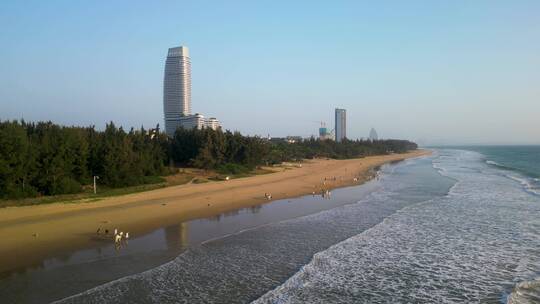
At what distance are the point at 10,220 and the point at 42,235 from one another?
3438mm

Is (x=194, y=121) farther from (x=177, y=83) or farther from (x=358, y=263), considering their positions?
(x=358, y=263)

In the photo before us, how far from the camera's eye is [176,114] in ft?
391

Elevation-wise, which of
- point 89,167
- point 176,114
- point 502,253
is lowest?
point 502,253

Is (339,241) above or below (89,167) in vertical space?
below

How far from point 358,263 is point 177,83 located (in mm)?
111355

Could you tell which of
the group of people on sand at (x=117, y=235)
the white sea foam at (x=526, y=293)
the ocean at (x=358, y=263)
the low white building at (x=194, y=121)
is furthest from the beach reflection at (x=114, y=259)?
the low white building at (x=194, y=121)

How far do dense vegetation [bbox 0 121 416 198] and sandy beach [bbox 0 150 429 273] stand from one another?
9.06ft

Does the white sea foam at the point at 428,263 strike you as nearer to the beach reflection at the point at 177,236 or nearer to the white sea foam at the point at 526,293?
the white sea foam at the point at 526,293

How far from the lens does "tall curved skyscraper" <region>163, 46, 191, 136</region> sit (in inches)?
4692

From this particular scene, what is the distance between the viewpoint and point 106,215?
821 inches

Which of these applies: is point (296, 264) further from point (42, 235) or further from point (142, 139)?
point (142, 139)

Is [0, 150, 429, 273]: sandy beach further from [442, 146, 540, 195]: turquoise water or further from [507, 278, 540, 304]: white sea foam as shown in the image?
[442, 146, 540, 195]: turquoise water

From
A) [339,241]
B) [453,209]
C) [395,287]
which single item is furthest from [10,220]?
[453,209]

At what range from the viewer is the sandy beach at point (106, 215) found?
15.0 meters
